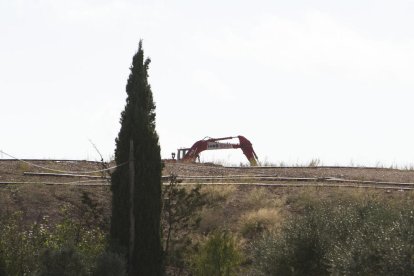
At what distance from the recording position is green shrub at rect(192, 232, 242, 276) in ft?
60.8

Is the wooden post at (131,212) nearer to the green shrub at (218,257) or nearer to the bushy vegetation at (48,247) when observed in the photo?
the bushy vegetation at (48,247)

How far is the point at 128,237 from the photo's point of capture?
697 inches

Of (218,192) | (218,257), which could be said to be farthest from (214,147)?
(218,257)

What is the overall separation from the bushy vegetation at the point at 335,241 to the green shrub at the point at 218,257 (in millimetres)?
655

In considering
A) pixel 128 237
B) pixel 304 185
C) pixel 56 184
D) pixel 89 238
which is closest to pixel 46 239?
pixel 89 238

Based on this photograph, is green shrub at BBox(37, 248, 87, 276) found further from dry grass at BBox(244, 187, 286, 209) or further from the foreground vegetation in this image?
dry grass at BBox(244, 187, 286, 209)

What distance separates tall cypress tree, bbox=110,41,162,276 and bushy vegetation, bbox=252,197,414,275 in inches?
108

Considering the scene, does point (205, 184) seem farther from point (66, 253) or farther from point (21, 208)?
point (66, 253)

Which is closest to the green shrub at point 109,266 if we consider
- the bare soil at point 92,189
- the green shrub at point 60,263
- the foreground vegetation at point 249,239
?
the foreground vegetation at point 249,239

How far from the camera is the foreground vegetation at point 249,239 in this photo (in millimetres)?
14992

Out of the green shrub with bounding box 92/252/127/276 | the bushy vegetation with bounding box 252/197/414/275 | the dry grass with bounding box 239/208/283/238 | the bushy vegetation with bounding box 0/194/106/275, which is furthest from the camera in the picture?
the dry grass with bounding box 239/208/283/238

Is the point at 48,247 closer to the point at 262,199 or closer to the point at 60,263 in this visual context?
the point at 60,263

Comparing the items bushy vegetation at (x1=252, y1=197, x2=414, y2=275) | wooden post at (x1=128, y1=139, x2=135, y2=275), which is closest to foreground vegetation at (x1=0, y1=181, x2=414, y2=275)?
bushy vegetation at (x1=252, y1=197, x2=414, y2=275)

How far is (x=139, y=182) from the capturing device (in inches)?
704
